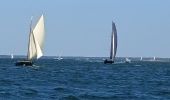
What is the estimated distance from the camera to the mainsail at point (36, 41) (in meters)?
132

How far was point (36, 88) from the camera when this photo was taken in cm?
7000

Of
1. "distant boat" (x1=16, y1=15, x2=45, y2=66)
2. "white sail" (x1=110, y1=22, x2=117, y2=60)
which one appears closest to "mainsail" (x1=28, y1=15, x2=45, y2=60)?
"distant boat" (x1=16, y1=15, x2=45, y2=66)

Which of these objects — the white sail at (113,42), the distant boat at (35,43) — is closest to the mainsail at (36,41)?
the distant boat at (35,43)

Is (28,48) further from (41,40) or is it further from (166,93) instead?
(166,93)

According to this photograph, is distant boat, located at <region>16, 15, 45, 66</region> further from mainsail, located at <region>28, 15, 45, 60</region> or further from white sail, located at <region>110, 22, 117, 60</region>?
white sail, located at <region>110, 22, 117, 60</region>

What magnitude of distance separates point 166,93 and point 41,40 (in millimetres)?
65007

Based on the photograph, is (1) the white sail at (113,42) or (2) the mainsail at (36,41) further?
(1) the white sail at (113,42)

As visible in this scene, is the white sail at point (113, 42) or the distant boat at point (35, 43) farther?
the white sail at point (113, 42)

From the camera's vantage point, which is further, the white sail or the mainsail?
the white sail

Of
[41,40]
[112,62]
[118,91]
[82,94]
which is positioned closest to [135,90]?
[118,91]

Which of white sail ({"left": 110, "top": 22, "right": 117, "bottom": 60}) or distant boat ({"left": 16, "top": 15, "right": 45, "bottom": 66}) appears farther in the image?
white sail ({"left": 110, "top": 22, "right": 117, "bottom": 60})

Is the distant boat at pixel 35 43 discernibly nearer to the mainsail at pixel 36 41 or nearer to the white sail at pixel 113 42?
the mainsail at pixel 36 41

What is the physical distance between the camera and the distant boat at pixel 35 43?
13150 centimetres

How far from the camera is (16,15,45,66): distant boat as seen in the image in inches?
5177
